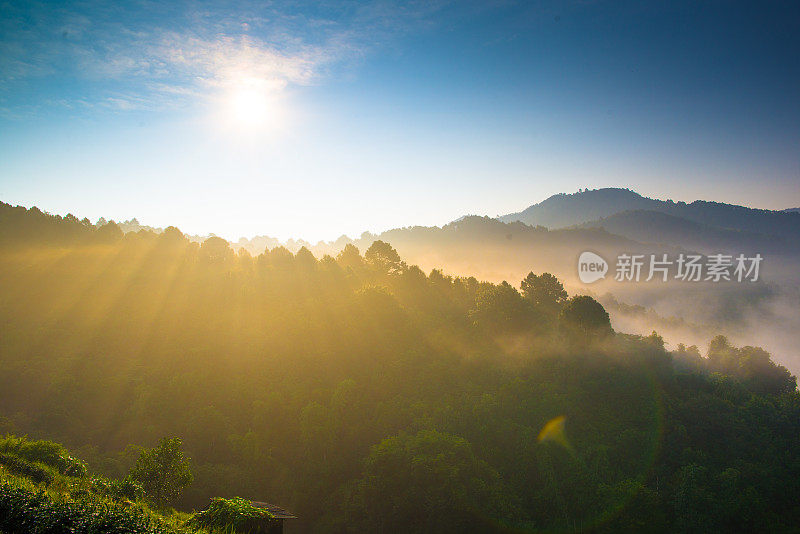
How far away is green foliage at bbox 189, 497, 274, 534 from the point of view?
17.0 metres

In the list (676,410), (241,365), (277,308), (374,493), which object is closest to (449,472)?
(374,493)

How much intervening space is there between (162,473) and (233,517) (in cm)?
936

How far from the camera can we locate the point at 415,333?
178 ft

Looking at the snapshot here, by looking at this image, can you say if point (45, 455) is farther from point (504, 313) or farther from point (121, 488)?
point (504, 313)

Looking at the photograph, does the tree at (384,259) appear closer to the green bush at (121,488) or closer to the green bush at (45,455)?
the green bush at (45,455)

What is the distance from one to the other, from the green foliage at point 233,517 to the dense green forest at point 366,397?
1448 centimetres

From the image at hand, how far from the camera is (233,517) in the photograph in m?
17.1

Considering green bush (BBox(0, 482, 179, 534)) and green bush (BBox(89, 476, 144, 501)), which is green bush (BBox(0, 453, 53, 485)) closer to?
green bush (BBox(89, 476, 144, 501))

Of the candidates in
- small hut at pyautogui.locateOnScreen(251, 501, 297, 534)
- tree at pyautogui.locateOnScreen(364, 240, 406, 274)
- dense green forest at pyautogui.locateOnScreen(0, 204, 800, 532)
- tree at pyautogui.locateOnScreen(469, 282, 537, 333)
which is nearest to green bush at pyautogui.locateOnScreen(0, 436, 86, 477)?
dense green forest at pyautogui.locateOnScreen(0, 204, 800, 532)

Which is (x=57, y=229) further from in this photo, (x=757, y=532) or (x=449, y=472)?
(x=757, y=532)

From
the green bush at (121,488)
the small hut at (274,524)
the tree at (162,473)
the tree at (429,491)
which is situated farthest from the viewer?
the tree at (429,491)

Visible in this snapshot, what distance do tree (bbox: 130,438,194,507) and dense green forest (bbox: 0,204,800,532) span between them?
9.82 meters

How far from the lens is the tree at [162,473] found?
73.4ft

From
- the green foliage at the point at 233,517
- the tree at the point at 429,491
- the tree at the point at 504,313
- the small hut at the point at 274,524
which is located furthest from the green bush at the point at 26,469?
the tree at the point at 504,313
